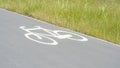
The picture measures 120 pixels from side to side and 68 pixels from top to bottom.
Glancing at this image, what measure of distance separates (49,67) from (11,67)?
87cm

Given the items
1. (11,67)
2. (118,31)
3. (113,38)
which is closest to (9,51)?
(11,67)

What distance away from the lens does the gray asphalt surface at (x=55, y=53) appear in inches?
291

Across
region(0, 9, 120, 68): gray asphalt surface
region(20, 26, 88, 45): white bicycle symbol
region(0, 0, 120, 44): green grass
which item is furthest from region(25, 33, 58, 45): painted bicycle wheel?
region(0, 0, 120, 44): green grass

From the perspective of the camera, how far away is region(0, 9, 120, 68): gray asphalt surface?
7398 mm

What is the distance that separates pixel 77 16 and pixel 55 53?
501 centimetres

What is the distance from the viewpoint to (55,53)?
8.23 metres

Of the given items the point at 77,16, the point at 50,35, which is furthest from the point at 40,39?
the point at 77,16

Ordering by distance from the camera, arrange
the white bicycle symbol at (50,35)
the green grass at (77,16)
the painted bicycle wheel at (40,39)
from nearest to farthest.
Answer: the painted bicycle wheel at (40,39) < the white bicycle symbol at (50,35) < the green grass at (77,16)

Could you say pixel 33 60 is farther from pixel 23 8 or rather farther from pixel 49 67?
pixel 23 8

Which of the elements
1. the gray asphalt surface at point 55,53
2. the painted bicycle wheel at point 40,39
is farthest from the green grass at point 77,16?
the painted bicycle wheel at point 40,39

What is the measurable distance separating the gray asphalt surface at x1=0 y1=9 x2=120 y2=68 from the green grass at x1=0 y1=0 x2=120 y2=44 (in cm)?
104

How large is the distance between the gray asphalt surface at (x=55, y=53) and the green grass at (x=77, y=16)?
40.8 inches

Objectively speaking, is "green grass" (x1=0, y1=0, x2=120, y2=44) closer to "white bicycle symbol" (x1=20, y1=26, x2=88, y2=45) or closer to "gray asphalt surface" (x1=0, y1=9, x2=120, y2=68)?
"white bicycle symbol" (x1=20, y1=26, x2=88, y2=45)

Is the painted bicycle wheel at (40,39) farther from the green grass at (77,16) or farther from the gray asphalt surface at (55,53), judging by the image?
the green grass at (77,16)
